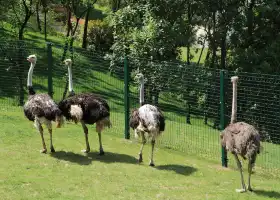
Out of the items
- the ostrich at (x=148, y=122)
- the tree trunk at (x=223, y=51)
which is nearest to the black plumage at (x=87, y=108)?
the ostrich at (x=148, y=122)

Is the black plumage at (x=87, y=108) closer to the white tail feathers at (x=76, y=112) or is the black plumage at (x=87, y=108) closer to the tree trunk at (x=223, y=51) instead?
the white tail feathers at (x=76, y=112)

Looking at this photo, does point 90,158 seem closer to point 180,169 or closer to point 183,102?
point 180,169

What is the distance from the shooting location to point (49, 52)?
16.0m

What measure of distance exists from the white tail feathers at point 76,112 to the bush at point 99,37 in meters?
24.7

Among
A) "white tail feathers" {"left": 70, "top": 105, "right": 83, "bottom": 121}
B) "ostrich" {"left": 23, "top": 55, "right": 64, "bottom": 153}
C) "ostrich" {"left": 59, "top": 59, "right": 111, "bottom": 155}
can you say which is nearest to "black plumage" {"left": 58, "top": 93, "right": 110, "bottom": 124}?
"ostrich" {"left": 59, "top": 59, "right": 111, "bottom": 155}

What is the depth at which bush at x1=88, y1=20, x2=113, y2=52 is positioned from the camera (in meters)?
36.6

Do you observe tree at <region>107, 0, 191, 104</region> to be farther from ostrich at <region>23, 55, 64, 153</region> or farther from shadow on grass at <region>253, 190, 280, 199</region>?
shadow on grass at <region>253, 190, 280, 199</region>

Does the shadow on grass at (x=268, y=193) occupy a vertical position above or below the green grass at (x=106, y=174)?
below

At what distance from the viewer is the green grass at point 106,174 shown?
31.6 ft

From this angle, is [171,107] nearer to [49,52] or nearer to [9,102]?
[49,52]

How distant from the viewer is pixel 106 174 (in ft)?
35.8

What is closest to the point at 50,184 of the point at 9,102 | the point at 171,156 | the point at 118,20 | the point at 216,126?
the point at 171,156

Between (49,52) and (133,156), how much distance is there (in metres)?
5.01

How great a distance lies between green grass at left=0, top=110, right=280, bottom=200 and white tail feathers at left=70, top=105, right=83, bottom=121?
967mm
